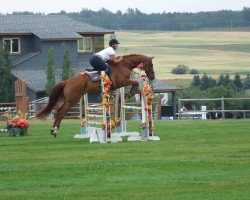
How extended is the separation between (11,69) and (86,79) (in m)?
47.7

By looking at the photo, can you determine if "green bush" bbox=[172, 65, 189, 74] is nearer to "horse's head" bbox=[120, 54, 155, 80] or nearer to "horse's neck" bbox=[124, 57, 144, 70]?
"horse's head" bbox=[120, 54, 155, 80]

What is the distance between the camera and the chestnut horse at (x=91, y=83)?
29.3 metres

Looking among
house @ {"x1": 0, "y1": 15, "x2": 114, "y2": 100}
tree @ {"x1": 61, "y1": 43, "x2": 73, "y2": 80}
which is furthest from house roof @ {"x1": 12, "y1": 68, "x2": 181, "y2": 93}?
tree @ {"x1": 61, "y1": 43, "x2": 73, "y2": 80}

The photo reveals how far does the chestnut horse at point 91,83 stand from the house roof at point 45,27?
1932 inches

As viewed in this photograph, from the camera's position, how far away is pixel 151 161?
2209cm

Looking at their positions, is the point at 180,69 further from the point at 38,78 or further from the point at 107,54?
the point at 107,54

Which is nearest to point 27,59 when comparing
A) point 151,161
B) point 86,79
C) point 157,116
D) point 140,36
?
point 157,116

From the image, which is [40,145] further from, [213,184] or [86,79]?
[213,184]

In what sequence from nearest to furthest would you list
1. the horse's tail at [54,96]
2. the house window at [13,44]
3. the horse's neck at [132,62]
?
the horse's neck at [132,62] < the horse's tail at [54,96] < the house window at [13,44]

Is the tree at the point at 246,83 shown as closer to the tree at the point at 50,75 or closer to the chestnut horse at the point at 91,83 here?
the tree at the point at 50,75

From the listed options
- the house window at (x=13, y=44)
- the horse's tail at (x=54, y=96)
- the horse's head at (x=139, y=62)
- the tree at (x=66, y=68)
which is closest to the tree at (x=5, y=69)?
the tree at (x=66, y=68)

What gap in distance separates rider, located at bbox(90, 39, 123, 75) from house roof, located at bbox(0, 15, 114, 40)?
50.6m

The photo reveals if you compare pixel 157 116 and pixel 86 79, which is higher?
pixel 86 79

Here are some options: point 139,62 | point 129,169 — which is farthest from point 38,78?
point 129,169
